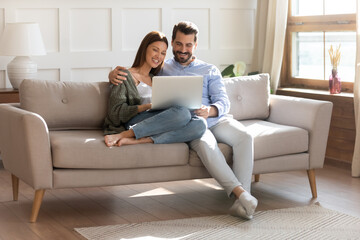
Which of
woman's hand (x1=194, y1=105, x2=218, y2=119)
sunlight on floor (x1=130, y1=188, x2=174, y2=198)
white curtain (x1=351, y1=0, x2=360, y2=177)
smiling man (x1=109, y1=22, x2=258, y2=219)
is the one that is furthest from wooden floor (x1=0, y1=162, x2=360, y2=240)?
woman's hand (x1=194, y1=105, x2=218, y2=119)

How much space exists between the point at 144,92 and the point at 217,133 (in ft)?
1.64

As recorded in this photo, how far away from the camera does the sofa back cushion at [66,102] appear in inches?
147

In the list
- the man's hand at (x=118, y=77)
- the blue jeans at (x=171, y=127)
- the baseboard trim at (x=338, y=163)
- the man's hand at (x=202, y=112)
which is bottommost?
the baseboard trim at (x=338, y=163)

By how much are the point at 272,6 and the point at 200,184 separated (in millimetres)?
1987

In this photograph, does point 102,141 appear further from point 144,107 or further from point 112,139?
point 144,107

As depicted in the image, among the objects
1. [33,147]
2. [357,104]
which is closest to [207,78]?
[33,147]

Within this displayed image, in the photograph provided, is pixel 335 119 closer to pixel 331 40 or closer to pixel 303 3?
pixel 331 40

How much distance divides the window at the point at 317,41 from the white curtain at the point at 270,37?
164 mm

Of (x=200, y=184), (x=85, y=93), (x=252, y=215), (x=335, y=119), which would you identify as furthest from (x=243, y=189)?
(x=335, y=119)

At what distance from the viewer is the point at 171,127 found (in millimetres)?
3539

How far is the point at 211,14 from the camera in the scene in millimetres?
5609

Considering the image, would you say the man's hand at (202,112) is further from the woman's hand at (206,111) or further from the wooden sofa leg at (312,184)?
the wooden sofa leg at (312,184)

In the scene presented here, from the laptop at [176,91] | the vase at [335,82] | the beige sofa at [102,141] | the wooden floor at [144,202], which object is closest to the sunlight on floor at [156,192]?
the wooden floor at [144,202]

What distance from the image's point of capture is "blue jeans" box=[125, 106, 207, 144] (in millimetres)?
3514
